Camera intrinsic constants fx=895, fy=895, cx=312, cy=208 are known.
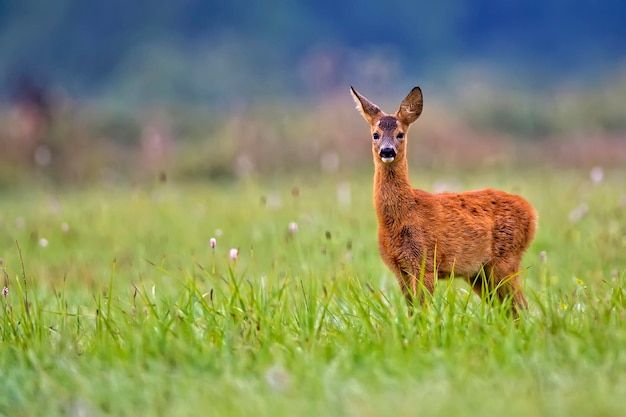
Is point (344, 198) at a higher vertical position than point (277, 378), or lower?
higher

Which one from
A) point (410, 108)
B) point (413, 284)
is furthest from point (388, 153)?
point (413, 284)

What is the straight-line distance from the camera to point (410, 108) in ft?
16.9

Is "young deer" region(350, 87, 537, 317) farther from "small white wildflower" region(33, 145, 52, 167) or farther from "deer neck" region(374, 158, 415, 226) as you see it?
"small white wildflower" region(33, 145, 52, 167)

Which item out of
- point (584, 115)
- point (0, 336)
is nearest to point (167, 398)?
point (0, 336)

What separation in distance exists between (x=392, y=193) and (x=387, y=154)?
298 millimetres

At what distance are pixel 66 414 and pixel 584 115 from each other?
1617cm

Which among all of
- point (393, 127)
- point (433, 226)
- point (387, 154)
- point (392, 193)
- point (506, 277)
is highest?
point (393, 127)

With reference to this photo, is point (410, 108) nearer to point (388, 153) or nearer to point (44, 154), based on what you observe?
point (388, 153)

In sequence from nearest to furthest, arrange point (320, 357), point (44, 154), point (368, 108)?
1. point (320, 357)
2. point (368, 108)
3. point (44, 154)

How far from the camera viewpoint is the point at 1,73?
71.2 ft

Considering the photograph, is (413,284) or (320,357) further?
(413,284)

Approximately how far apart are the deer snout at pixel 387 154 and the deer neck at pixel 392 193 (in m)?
0.25

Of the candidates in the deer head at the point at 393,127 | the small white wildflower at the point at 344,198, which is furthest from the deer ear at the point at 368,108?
the small white wildflower at the point at 344,198

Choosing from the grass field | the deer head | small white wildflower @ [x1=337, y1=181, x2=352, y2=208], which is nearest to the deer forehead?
the deer head
